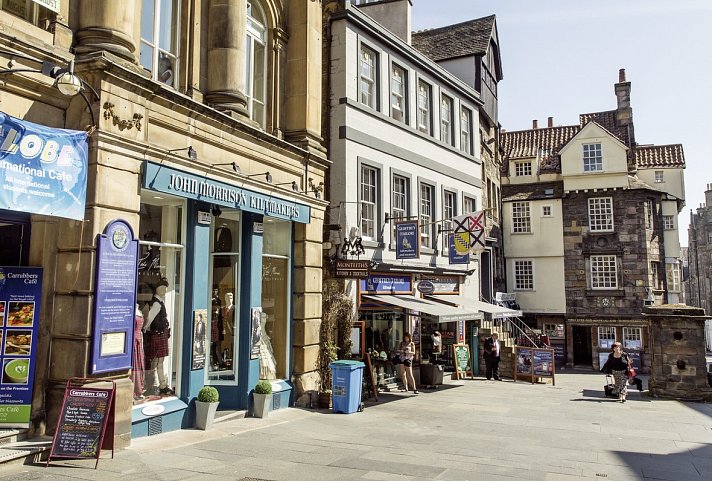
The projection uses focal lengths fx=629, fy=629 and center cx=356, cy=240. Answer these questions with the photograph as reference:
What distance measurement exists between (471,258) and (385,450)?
16041 mm

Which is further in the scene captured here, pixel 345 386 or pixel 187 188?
pixel 345 386

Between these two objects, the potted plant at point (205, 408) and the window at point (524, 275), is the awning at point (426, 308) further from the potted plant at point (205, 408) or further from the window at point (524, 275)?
the window at point (524, 275)

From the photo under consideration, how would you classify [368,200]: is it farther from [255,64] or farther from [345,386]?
[345,386]

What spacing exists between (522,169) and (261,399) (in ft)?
98.4

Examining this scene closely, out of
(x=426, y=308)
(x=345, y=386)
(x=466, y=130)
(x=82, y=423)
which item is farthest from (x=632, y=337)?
(x=82, y=423)

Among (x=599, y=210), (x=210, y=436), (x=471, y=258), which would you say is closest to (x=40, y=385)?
(x=210, y=436)

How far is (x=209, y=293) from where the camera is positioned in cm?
1209

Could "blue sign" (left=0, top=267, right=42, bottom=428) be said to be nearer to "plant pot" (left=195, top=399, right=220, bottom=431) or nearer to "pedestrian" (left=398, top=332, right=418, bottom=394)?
"plant pot" (left=195, top=399, right=220, bottom=431)

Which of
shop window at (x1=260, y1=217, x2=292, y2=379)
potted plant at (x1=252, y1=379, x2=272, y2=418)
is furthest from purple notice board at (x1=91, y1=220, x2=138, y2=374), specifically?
shop window at (x1=260, y1=217, x2=292, y2=379)

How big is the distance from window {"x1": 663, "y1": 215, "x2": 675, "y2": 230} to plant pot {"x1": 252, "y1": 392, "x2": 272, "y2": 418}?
3329cm

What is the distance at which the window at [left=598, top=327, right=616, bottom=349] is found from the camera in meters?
35.4

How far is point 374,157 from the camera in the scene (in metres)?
18.9

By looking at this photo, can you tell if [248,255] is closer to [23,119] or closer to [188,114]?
[188,114]

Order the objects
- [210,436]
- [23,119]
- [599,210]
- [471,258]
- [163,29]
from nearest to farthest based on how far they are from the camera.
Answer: [23,119]
[210,436]
[163,29]
[471,258]
[599,210]
